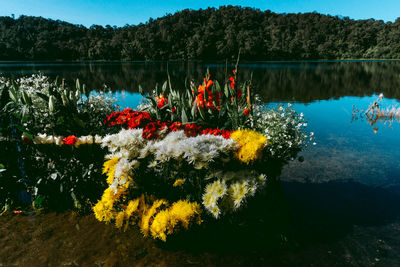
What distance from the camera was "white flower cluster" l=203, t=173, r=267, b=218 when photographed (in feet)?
10.2

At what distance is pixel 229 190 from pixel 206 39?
311 feet

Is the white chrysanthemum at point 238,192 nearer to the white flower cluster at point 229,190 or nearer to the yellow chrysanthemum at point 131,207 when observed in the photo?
the white flower cluster at point 229,190

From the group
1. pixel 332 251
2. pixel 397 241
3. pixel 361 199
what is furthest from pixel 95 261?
Answer: pixel 361 199

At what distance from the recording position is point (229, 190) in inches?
127

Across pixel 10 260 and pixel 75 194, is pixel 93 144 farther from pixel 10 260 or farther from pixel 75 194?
pixel 10 260

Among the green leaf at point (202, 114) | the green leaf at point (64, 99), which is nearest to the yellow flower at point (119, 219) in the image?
the green leaf at point (202, 114)

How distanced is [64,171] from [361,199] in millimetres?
5463

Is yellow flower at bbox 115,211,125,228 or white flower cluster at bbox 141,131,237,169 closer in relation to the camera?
white flower cluster at bbox 141,131,237,169

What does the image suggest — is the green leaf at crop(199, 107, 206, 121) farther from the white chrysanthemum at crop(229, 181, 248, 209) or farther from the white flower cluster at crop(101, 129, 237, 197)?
the white chrysanthemum at crop(229, 181, 248, 209)

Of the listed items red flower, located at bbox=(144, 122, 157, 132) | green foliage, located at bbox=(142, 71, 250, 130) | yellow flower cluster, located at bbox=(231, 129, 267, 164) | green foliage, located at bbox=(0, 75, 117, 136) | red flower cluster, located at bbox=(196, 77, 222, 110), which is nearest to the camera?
yellow flower cluster, located at bbox=(231, 129, 267, 164)

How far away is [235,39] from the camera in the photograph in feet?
295

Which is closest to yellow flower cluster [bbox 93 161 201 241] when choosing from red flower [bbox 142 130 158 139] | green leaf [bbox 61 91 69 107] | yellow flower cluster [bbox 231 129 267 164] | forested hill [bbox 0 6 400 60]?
red flower [bbox 142 130 158 139]

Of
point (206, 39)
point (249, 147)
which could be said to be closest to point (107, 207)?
point (249, 147)

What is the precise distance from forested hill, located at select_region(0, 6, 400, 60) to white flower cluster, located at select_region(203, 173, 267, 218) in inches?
3448
